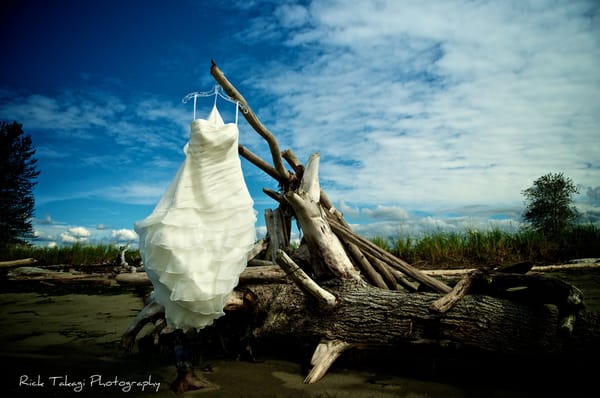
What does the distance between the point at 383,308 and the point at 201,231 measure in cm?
202

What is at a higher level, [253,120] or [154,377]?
[253,120]

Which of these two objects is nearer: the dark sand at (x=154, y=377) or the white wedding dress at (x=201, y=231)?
the white wedding dress at (x=201, y=231)

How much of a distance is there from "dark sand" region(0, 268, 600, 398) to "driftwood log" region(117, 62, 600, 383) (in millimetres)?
265

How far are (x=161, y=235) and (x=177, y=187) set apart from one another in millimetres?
457

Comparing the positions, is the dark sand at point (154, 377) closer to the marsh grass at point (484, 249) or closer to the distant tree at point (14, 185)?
the marsh grass at point (484, 249)

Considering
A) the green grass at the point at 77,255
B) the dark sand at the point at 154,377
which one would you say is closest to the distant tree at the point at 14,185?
the green grass at the point at 77,255

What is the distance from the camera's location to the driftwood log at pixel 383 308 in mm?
3229

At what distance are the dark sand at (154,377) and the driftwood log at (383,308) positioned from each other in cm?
26

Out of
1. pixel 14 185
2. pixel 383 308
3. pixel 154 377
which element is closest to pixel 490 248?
pixel 383 308

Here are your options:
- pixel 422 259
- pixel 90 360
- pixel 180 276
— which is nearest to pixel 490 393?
pixel 180 276

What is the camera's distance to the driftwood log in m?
3.23

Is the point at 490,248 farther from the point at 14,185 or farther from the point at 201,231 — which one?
the point at 14,185

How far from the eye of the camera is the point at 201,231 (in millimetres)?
2910

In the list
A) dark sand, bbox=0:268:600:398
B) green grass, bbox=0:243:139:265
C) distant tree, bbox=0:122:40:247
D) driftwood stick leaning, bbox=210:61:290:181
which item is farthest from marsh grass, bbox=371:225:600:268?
distant tree, bbox=0:122:40:247
